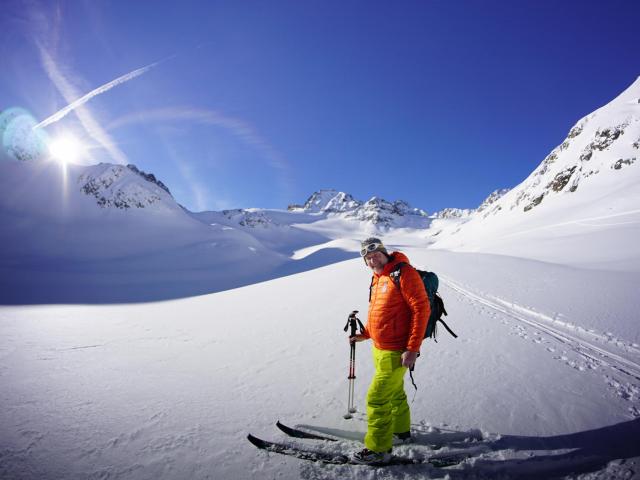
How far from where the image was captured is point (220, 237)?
70.9 m

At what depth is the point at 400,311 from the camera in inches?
136

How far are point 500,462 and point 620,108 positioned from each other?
107 m

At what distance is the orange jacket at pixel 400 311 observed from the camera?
3.21 metres

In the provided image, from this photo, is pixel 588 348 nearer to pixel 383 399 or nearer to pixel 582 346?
pixel 582 346

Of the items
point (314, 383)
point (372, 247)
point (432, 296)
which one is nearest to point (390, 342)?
point (432, 296)

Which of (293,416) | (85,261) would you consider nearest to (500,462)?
(293,416)

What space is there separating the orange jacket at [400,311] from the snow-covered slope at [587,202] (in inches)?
807

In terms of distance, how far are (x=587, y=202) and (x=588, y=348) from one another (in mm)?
54714

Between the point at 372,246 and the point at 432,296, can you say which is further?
the point at 372,246

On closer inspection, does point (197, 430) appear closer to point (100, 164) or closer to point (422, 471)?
point (422, 471)

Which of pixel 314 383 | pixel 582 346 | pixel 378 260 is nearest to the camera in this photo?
pixel 378 260

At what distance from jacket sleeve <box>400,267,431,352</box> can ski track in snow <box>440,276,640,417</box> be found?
3.52m

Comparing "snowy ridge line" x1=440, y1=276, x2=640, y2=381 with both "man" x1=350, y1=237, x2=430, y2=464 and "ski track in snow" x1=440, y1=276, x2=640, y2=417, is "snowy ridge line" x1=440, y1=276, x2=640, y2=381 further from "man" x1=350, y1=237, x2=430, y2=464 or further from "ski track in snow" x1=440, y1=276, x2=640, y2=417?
"man" x1=350, y1=237, x2=430, y2=464

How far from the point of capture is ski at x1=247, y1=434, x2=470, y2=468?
320 centimetres
